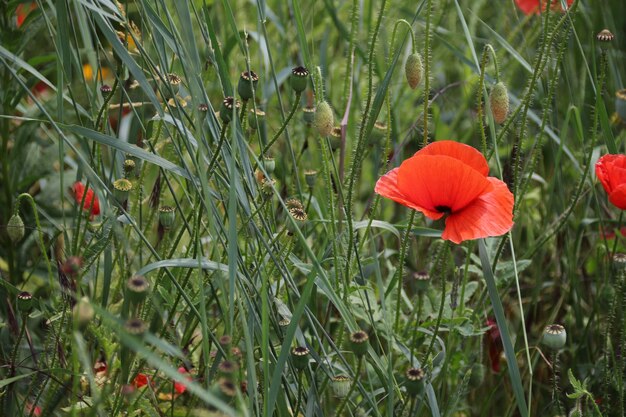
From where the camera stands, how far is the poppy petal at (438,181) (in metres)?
1.10

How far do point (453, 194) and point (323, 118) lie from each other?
18 cm

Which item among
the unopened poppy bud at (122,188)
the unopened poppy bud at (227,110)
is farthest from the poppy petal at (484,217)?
the unopened poppy bud at (122,188)

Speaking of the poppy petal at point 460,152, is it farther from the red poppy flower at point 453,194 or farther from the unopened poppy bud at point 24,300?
the unopened poppy bud at point 24,300

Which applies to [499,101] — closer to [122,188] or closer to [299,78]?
[299,78]

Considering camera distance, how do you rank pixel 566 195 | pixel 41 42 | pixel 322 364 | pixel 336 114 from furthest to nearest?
pixel 41 42 → pixel 336 114 → pixel 566 195 → pixel 322 364

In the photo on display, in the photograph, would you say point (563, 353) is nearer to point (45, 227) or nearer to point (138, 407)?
point (138, 407)

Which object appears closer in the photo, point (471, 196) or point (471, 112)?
point (471, 196)

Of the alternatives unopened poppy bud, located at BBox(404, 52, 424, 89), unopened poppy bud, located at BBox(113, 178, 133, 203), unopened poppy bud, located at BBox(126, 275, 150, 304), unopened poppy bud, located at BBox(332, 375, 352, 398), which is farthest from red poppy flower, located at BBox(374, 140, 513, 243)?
unopened poppy bud, located at BBox(126, 275, 150, 304)

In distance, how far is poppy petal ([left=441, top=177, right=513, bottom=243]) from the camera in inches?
42.7

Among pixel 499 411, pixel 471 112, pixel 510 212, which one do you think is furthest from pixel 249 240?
pixel 471 112

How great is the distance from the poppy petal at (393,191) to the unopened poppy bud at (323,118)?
0.30ft

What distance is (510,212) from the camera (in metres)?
1.11

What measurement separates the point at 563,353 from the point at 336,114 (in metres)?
0.71

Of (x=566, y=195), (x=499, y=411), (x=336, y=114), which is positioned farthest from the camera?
(x=336, y=114)
